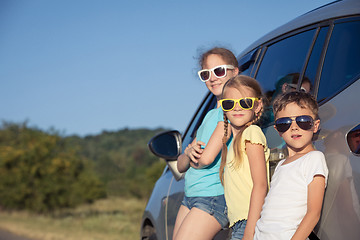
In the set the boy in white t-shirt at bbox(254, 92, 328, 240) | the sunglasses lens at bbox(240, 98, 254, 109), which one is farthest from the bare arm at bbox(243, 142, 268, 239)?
the sunglasses lens at bbox(240, 98, 254, 109)

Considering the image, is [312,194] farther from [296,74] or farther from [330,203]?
[296,74]

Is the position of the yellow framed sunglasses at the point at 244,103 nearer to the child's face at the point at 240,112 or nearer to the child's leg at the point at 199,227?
the child's face at the point at 240,112

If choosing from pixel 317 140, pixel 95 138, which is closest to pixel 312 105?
pixel 317 140

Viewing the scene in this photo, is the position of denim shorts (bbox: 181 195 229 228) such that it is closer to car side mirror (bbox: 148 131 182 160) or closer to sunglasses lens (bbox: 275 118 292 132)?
sunglasses lens (bbox: 275 118 292 132)

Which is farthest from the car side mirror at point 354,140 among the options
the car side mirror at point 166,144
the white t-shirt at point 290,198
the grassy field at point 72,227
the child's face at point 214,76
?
the grassy field at point 72,227

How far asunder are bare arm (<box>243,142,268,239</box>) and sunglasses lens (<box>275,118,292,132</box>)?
0.62ft

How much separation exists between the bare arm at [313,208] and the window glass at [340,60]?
16.4 inches

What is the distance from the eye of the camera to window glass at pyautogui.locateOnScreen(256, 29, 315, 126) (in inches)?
112

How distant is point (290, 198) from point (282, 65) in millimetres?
1101

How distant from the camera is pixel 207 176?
9.69 feet

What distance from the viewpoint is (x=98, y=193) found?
6069 cm

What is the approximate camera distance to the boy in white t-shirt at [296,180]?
2076 mm

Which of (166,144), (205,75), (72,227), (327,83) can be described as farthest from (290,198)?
(72,227)

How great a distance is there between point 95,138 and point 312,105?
14826 centimetres
